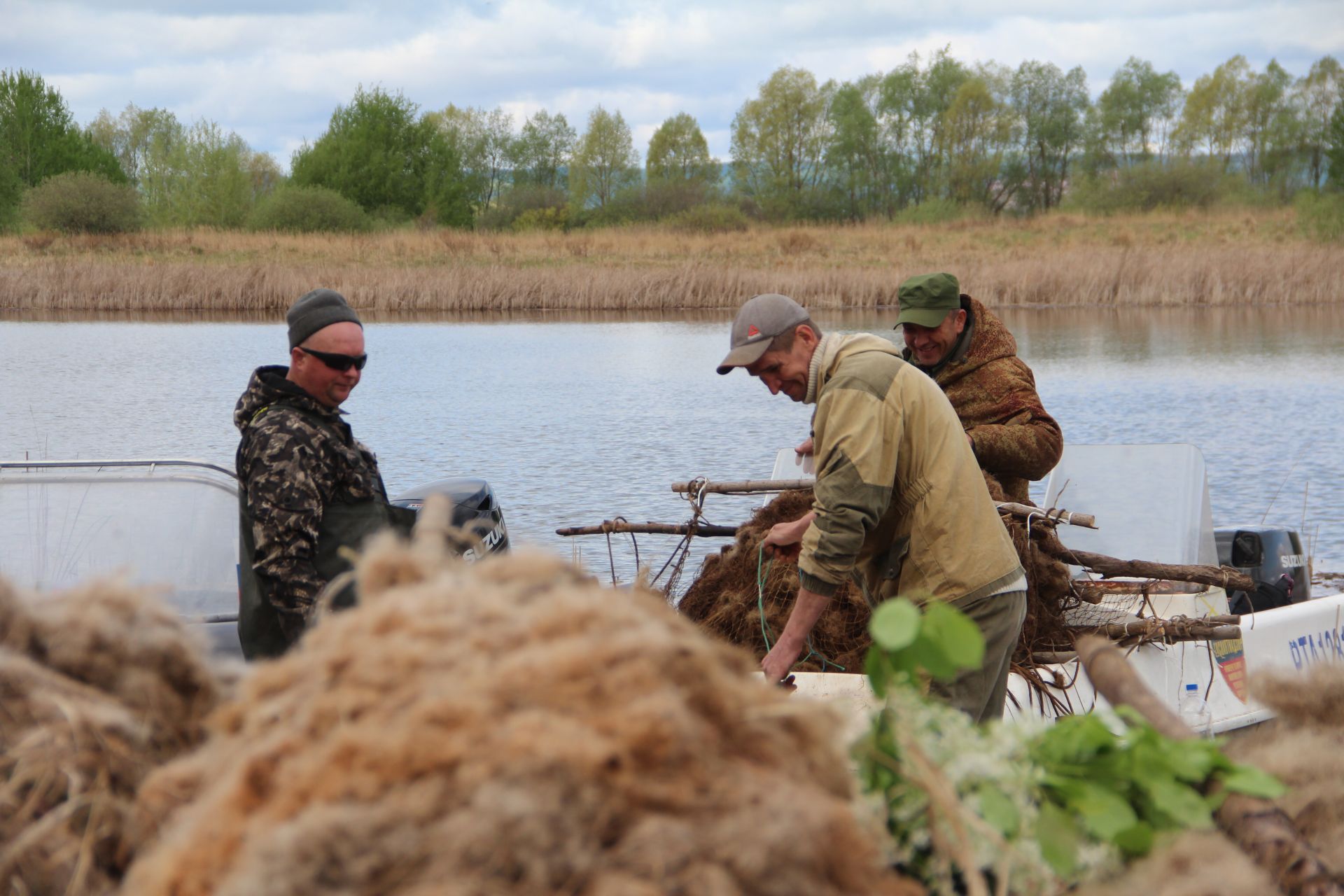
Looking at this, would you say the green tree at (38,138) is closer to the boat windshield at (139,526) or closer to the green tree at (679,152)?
the green tree at (679,152)

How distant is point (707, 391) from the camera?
722 inches

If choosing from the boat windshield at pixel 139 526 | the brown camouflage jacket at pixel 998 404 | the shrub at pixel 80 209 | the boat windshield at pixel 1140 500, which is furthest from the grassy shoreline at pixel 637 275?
the boat windshield at pixel 139 526

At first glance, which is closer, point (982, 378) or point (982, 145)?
point (982, 378)

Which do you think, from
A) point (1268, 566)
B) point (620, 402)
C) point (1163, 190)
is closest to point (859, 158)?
point (1163, 190)

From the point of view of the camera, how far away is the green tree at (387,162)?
221 feet

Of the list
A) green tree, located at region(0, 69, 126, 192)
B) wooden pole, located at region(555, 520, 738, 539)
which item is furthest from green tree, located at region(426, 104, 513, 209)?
wooden pole, located at region(555, 520, 738, 539)

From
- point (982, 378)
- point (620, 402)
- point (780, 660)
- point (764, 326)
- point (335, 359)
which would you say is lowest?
point (620, 402)

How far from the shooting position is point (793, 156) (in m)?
75.9

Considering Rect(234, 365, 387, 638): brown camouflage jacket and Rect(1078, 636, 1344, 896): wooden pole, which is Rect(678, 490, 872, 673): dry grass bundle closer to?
Rect(234, 365, 387, 638): brown camouflage jacket

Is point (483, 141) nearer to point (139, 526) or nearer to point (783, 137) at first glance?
point (783, 137)

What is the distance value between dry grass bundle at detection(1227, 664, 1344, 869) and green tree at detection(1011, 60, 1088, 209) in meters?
72.8

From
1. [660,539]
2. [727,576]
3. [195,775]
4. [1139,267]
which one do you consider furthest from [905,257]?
[195,775]

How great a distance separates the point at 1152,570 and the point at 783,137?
2904 inches

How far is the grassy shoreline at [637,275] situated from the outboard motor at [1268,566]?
Result: 20.7 m
